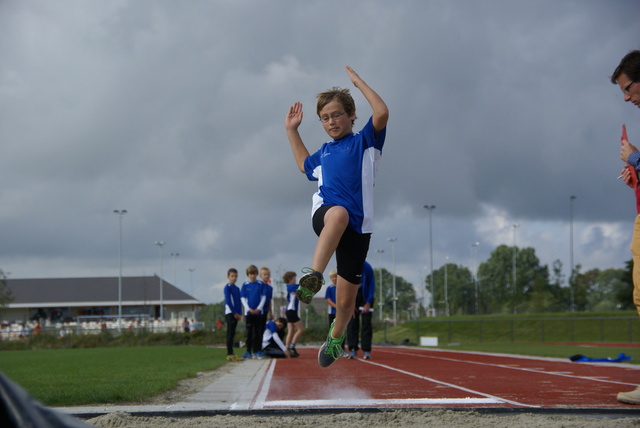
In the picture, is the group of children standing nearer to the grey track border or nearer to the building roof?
the grey track border

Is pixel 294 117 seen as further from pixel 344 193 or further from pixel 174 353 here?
pixel 174 353

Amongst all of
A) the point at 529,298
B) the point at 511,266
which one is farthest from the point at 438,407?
the point at 511,266

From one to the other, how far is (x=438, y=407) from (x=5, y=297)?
5404cm

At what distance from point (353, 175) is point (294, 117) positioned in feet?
3.89

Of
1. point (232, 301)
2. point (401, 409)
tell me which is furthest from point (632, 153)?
point (232, 301)

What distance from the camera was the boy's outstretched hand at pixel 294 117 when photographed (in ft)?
19.1

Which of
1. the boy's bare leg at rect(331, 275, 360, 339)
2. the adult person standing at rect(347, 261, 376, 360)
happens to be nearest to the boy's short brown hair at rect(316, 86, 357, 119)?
the boy's bare leg at rect(331, 275, 360, 339)

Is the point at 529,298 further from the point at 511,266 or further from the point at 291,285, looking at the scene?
the point at 511,266

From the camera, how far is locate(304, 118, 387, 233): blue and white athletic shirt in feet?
16.0

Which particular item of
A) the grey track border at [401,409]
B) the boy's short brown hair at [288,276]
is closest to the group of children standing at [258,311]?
the boy's short brown hair at [288,276]

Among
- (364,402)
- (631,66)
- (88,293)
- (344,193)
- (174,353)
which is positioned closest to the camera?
(344,193)

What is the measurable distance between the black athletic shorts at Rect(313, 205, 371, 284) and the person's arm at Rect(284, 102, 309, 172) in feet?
2.73

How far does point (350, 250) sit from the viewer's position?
4.94 metres

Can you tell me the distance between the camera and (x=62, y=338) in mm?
36656
